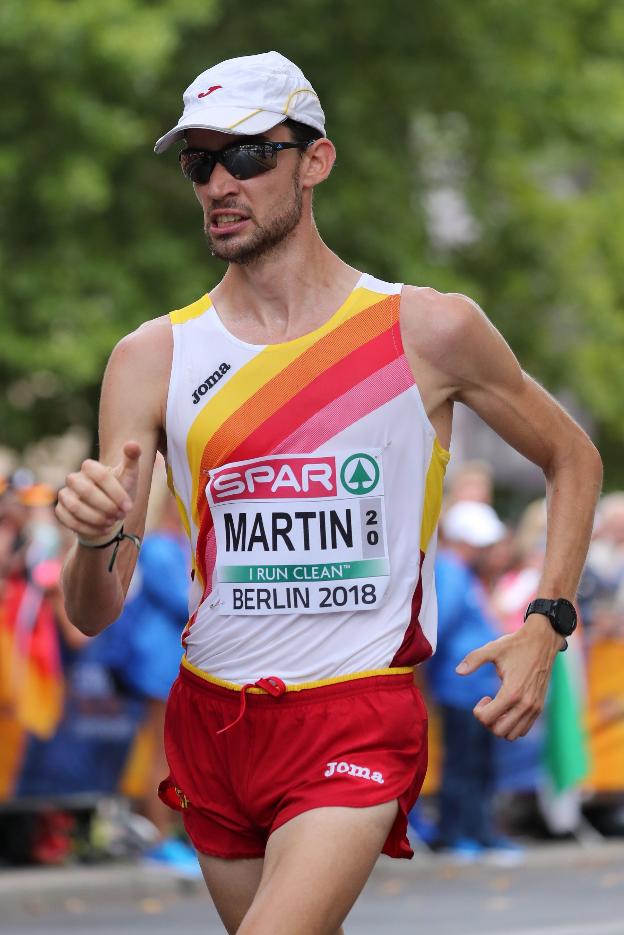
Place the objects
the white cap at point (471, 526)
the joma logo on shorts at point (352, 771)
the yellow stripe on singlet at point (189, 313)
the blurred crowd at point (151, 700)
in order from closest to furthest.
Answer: the joma logo on shorts at point (352, 771) → the yellow stripe on singlet at point (189, 313) → the blurred crowd at point (151, 700) → the white cap at point (471, 526)

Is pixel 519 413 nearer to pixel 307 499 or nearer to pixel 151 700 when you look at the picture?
pixel 307 499

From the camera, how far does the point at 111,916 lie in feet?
34.7

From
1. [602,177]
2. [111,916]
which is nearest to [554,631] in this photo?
[111,916]

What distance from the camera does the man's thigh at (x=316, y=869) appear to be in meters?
4.42

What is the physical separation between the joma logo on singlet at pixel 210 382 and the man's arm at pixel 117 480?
0.08m

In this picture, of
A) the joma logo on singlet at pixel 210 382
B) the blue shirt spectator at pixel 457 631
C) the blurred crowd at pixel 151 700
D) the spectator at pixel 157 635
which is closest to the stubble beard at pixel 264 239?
the joma logo on singlet at pixel 210 382

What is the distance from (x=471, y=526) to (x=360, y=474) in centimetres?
796

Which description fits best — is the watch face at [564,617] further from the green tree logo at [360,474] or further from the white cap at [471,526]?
the white cap at [471,526]

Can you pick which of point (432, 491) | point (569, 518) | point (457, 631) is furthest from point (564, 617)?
point (457, 631)

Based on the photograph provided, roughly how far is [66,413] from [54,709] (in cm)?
967

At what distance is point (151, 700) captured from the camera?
37.9 ft

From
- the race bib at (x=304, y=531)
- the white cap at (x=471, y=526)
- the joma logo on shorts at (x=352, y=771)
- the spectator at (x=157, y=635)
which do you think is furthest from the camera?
the white cap at (x=471, y=526)

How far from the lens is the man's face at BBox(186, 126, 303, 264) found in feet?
16.0

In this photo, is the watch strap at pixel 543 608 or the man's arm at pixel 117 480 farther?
the watch strap at pixel 543 608
